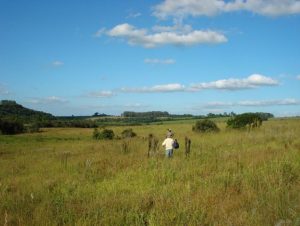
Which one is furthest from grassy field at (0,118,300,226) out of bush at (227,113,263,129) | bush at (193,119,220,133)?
bush at (193,119,220,133)

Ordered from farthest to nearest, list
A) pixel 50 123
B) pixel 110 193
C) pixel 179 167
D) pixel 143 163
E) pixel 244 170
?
pixel 50 123
pixel 143 163
pixel 179 167
pixel 244 170
pixel 110 193

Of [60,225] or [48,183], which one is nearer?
[60,225]

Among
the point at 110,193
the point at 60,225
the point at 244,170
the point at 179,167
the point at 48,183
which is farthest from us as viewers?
the point at 179,167

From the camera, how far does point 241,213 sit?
770 cm

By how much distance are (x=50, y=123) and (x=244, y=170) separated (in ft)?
308

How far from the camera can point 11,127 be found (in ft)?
259

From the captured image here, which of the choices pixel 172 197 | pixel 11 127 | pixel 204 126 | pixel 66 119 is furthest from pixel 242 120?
pixel 66 119

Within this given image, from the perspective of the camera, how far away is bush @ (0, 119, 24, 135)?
77.1m

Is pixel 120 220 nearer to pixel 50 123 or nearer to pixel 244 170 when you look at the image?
pixel 244 170

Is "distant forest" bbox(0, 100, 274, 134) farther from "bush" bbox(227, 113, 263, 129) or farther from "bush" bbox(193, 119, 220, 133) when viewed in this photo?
"bush" bbox(227, 113, 263, 129)

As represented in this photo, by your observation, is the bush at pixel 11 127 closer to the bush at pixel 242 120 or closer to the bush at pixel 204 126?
the bush at pixel 204 126

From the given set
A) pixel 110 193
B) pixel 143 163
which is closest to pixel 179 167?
pixel 143 163

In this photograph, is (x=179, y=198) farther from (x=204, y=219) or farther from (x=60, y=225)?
(x=60, y=225)

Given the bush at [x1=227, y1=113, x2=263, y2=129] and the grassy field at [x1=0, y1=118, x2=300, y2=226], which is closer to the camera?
the grassy field at [x1=0, y1=118, x2=300, y2=226]
